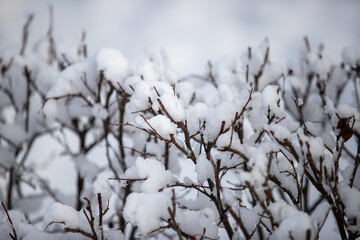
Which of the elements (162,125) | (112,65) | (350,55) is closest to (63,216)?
(162,125)

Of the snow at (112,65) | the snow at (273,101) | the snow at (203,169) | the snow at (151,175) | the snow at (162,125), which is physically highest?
the snow at (112,65)

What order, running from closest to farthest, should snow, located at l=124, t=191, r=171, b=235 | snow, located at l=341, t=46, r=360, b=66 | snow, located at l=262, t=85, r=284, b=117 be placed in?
snow, located at l=124, t=191, r=171, b=235 → snow, located at l=262, t=85, r=284, b=117 → snow, located at l=341, t=46, r=360, b=66

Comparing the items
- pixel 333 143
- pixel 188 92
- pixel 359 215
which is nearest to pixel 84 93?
pixel 188 92

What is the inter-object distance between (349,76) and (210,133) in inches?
102

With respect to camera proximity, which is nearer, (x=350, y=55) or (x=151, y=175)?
(x=151, y=175)

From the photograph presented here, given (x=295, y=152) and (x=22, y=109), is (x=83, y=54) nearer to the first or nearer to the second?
(x=22, y=109)

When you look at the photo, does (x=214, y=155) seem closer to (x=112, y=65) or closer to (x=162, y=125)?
(x=162, y=125)

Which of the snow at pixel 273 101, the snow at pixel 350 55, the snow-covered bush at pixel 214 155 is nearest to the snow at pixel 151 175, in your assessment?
the snow-covered bush at pixel 214 155

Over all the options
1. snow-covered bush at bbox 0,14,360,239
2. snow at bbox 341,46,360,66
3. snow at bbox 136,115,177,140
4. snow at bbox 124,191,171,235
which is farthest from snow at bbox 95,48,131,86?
snow at bbox 341,46,360,66

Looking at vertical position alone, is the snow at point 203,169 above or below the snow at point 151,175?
above

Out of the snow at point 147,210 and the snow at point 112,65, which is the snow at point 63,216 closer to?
the snow at point 147,210

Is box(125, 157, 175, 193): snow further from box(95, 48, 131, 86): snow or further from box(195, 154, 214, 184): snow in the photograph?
box(95, 48, 131, 86): snow

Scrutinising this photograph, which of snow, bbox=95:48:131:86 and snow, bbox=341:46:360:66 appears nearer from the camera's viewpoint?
snow, bbox=95:48:131:86

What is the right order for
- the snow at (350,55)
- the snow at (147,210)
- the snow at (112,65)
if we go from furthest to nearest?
the snow at (350,55), the snow at (112,65), the snow at (147,210)
